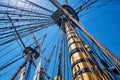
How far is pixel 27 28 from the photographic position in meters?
10.5

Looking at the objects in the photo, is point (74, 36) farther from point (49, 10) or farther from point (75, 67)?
point (49, 10)

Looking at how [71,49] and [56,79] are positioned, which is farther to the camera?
[56,79]

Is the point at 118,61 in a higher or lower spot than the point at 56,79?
higher

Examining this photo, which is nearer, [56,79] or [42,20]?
[56,79]

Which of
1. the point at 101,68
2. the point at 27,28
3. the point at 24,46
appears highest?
the point at 27,28

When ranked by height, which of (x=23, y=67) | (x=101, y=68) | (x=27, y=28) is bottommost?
(x=23, y=67)

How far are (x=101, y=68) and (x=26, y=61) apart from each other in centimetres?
1327

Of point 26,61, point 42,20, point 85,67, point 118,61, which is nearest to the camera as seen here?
point 118,61

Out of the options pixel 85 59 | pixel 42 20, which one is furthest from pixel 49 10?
pixel 85 59

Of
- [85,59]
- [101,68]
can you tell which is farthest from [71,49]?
[101,68]

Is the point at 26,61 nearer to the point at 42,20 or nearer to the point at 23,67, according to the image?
the point at 23,67

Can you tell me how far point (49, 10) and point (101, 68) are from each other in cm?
850

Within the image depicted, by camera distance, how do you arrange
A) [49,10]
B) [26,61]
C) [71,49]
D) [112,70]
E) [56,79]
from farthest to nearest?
[26,61] → [49,10] → [56,79] → [71,49] → [112,70]

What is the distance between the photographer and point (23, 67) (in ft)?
52.7
